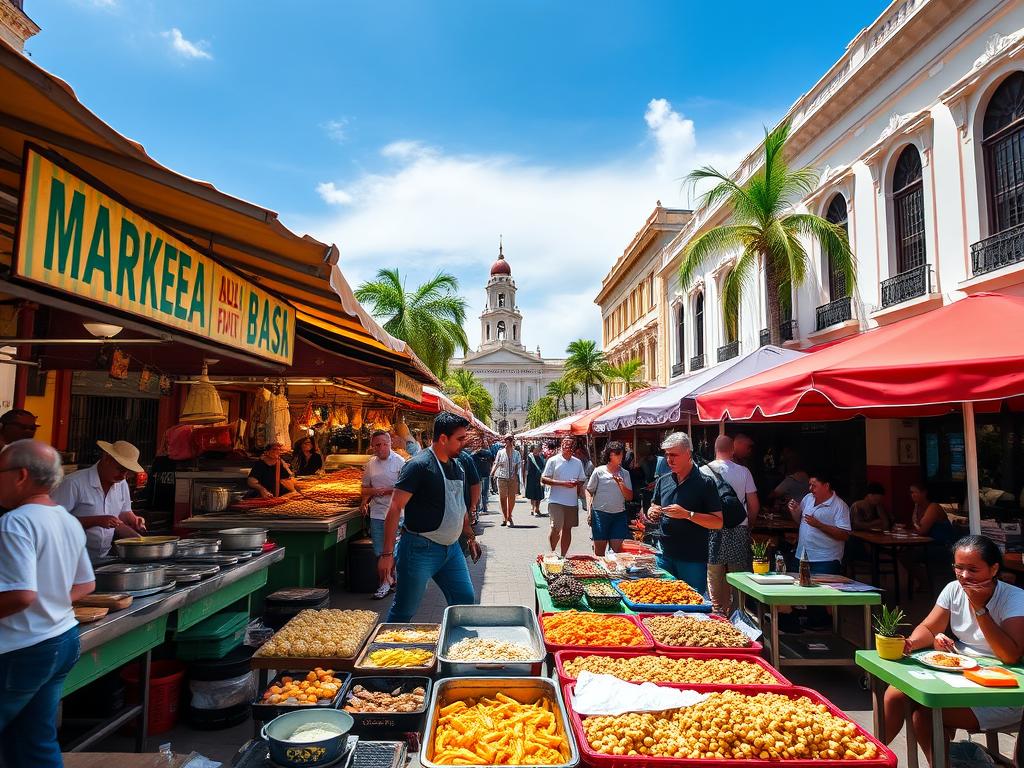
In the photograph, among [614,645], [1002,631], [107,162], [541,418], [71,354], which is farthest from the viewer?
[541,418]

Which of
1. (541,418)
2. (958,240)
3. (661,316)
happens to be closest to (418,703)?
(958,240)

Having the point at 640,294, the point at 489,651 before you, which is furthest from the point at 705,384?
the point at 640,294

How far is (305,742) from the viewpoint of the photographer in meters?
2.59

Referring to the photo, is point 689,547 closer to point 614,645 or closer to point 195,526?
point 614,645

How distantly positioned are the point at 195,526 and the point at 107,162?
209 inches

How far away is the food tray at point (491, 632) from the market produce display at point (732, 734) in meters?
0.66

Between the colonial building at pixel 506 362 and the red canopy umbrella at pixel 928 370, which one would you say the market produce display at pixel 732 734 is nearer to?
the red canopy umbrella at pixel 928 370

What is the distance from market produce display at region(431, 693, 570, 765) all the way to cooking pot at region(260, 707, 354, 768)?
1.40ft

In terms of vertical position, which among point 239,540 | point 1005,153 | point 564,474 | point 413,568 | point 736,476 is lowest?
point 413,568

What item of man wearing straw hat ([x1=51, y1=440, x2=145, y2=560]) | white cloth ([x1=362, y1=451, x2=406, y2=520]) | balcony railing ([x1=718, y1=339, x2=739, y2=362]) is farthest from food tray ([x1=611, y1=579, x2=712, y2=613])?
balcony railing ([x1=718, y1=339, x2=739, y2=362])

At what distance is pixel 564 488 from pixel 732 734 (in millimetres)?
6733

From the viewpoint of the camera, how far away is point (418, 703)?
10.5 ft

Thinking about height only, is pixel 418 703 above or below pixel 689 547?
below

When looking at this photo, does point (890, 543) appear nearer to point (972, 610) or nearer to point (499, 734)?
point (972, 610)
